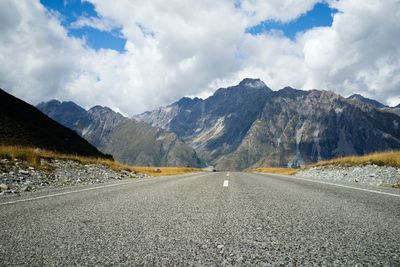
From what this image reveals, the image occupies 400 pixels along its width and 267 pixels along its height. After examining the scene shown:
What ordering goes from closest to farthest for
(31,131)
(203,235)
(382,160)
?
(203,235), (382,160), (31,131)

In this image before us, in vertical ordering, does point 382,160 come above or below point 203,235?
above

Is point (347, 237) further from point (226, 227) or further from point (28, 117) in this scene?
point (28, 117)

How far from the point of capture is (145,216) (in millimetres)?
4977

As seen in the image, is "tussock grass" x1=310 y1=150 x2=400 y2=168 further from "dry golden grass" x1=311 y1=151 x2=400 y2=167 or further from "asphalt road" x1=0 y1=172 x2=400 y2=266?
"asphalt road" x1=0 y1=172 x2=400 y2=266

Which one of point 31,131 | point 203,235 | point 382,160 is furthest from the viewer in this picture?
point 31,131

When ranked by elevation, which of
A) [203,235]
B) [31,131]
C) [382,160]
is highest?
[31,131]

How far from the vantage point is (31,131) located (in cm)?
5322

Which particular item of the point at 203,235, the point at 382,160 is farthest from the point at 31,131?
the point at 203,235

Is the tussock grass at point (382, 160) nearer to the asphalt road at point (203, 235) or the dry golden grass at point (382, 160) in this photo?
the dry golden grass at point (382, 160)

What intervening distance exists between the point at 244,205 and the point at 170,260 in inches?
134

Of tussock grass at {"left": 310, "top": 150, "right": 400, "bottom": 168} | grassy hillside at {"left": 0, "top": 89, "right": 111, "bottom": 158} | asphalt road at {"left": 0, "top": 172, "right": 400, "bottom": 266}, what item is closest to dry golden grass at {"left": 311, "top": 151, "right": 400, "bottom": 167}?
tussock grass at {"left": 310, "top": 150, "right": 400, "bottom": 168}

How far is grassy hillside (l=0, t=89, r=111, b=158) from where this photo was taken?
48.5 m

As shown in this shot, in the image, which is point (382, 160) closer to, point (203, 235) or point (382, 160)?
point (382, 160)

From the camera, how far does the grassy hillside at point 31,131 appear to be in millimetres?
48469
